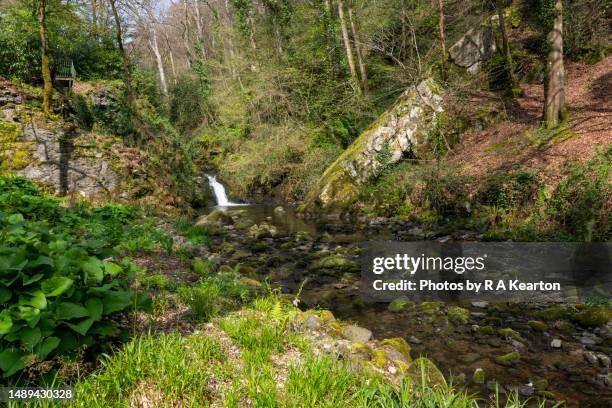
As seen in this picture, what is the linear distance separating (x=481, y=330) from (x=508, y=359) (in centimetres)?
72

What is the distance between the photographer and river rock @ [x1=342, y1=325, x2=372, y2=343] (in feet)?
15.3

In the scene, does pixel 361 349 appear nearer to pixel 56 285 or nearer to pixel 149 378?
pixel 149 378

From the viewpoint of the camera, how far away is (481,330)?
524 cm

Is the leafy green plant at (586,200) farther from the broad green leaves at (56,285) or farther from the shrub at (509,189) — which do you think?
the broad green leaves at (56,285)

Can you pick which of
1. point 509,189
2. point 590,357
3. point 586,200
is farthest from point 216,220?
point 590,357

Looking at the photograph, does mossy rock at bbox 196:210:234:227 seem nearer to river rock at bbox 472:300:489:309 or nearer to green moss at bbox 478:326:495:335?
river rock at bbox 472:300:489:309

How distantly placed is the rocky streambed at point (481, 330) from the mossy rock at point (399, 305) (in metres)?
0.02

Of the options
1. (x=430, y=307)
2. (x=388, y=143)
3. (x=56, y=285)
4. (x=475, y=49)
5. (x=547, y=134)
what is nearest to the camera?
(x=56, y=285)

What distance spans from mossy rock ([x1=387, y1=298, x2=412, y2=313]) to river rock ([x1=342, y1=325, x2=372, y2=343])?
4.77 ft

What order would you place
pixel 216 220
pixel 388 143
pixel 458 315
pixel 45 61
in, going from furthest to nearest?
1. pixel 388 143
2. pixel 216 220
3. pixel 45 61
4. pixel 458 315

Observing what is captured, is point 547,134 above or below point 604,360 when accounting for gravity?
above

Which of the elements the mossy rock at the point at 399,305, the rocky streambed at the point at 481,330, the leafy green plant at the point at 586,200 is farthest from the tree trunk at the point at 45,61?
the leafy green plant at the point at 586,200

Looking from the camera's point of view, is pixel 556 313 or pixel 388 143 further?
pixel 388 143

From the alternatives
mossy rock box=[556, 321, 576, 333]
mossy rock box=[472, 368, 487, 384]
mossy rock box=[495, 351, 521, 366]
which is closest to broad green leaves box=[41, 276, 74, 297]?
mossy rock box=[472, 368, 487, 384]
